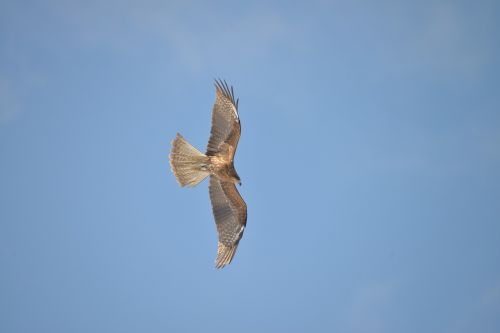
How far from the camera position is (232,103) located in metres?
14.4

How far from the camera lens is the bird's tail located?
48.2ft

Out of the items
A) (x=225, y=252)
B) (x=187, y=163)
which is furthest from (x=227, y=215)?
(x=187, y=163)

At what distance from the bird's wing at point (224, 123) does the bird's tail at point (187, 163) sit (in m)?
0.33

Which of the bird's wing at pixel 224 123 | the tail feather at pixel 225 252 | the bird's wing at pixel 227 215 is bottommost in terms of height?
the tail feather at pixel 225 252

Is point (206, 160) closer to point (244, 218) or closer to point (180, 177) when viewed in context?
point (180, 177)

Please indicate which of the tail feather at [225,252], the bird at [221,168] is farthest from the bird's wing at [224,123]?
the tail feather at [225,252]

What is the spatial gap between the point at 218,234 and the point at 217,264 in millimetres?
773

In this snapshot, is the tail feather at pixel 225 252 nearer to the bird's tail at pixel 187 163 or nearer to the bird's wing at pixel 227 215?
the bird's wing at pixel 227 215

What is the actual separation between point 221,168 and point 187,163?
0.82 m

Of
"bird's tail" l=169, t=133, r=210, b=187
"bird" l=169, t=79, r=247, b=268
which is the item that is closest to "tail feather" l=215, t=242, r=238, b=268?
"bird" l=169, t=79, r=247, b=268

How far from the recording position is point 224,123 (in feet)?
47.5

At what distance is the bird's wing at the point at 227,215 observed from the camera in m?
15.4

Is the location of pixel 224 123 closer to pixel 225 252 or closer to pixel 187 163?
pixel 187 163

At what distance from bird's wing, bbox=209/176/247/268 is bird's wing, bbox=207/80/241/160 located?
1049 millimetres
